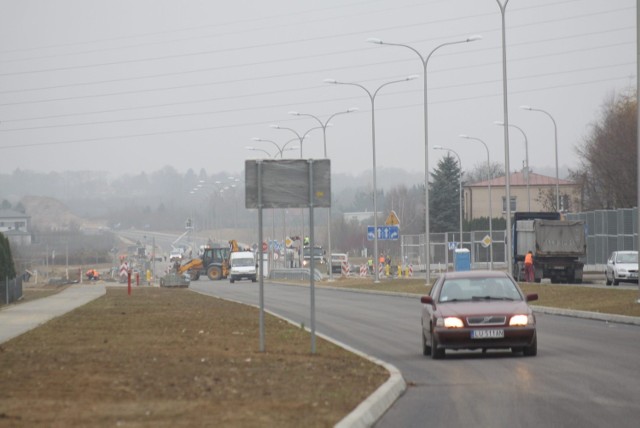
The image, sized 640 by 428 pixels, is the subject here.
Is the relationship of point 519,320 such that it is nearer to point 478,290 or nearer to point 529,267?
point 478,290

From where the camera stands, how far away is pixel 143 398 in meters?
13.7

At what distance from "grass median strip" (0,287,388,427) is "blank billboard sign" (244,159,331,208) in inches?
90.1

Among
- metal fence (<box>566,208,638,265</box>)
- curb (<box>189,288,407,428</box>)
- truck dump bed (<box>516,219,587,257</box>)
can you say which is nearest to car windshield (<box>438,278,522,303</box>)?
curb (<box>189,288,407,428</box>)

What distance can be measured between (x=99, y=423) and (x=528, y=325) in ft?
38.5

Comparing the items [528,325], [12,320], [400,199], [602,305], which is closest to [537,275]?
[602,305]

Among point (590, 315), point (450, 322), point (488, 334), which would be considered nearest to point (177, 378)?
point (450, 322)

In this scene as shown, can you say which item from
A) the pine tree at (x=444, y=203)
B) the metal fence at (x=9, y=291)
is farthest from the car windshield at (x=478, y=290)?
the pine tree at (x=444, y=203)

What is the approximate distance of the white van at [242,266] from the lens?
91875 millimetres

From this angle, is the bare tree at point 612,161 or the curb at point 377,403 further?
the bare tree at point 612,161

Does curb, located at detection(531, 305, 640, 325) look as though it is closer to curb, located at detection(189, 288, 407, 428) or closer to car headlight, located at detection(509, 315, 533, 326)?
car headlight, located at detection(509, 315, 533, 326)

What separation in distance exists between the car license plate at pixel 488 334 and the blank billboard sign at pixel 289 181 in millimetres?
3422

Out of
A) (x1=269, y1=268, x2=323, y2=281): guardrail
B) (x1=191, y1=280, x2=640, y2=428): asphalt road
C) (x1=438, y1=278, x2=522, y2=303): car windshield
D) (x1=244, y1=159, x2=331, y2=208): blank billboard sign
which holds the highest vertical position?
(x1=244, y1=159, x2=331, y2=208): blank billboard sign

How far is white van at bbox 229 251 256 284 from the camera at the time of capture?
91.9m

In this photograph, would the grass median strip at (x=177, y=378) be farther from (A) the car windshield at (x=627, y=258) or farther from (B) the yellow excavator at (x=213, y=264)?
(B) the yellow excavator at (x=213, y=264)
